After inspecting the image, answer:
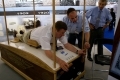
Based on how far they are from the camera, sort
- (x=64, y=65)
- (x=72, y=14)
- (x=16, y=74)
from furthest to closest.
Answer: (x=16, y=74) → (x=72, y=14) → (x=64, y=65)

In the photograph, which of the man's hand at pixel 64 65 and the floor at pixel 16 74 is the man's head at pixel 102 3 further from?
the man's hand at pixel 64 65

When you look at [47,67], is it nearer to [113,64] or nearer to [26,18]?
[113,64]

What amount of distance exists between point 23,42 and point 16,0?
1.65 m

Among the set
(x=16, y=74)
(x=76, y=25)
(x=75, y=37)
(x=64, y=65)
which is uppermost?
(x=76, y=25)

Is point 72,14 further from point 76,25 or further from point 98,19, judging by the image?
point 98,19

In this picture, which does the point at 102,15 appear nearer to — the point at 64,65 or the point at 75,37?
the point at 75,37

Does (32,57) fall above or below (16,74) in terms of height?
above

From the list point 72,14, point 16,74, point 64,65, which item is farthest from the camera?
Result: point 16,74

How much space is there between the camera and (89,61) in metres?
2.79

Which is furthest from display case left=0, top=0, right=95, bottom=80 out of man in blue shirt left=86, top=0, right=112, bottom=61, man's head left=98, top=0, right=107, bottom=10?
man's head left=98, top=0, right=107, bottom=10

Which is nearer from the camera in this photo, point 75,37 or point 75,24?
point 75,24

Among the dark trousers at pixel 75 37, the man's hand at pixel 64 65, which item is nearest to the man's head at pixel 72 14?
the dark trousers at pixel 75 37

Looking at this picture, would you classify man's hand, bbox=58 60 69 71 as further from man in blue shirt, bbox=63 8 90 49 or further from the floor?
the floor

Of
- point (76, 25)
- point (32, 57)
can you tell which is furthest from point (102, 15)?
point (32, 57)
